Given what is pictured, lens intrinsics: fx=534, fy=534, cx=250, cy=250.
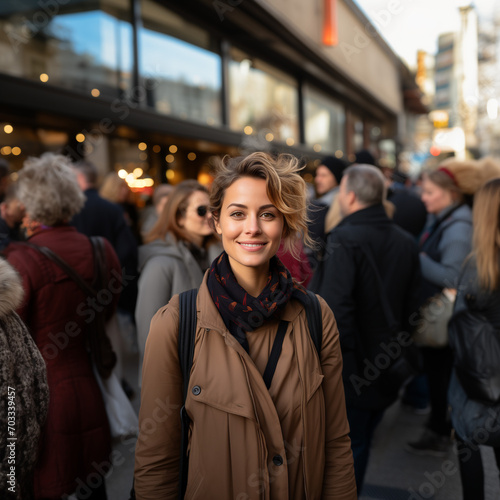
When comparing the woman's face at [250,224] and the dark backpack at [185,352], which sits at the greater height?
the woman's face at [250,224]

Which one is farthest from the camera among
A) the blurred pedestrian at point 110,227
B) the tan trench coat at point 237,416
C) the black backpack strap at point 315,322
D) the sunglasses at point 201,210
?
the blurred pedestrian at point 110,227

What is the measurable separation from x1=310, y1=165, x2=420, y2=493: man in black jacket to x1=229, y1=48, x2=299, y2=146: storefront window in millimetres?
8448

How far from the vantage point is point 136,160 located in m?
9.18

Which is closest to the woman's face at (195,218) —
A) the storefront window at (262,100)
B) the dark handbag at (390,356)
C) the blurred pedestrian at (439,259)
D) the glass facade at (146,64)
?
the dark handbag at (390,356)

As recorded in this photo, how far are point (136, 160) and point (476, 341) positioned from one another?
731cm

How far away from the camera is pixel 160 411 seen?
179cm

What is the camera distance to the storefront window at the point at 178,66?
8.78 metres

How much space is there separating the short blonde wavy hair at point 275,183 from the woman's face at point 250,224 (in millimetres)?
25

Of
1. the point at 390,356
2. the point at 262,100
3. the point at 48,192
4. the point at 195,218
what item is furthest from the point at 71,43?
the point at 262,100

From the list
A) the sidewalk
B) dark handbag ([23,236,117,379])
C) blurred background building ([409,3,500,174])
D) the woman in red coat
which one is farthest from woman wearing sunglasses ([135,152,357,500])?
blurred background building ([409,3,500,174])

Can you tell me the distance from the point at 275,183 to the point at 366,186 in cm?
177

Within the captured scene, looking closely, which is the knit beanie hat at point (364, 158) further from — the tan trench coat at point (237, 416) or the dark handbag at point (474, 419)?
the tan trench coat at point (237, 416)

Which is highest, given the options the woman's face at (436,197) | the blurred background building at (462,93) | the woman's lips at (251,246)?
the blurred background building at (462,93)

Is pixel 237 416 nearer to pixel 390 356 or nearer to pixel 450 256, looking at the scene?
pixel 390 356
